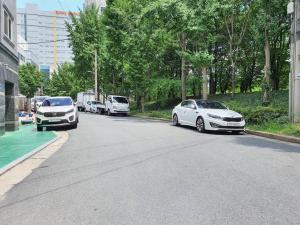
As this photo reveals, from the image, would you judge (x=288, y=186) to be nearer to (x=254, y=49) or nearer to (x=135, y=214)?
(x=135, y=214)

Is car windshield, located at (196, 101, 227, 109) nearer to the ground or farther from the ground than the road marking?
farther from the ground

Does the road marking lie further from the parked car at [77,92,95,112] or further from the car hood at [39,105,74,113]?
the parked car at [77,92,95,112]

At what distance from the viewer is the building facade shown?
16.3 meters

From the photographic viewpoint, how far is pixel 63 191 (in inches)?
243

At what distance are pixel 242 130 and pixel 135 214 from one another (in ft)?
40.7

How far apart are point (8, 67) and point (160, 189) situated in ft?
43.8

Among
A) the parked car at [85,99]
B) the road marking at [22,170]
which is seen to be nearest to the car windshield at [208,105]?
the road marking at [22,170]

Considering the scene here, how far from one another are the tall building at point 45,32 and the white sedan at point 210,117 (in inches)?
5126

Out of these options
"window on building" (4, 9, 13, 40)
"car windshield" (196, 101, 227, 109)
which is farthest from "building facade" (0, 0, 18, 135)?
"car windshield" (196, 101, 227, 109)

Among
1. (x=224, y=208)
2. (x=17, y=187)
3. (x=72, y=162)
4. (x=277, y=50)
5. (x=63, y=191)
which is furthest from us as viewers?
(x=277, y=50)

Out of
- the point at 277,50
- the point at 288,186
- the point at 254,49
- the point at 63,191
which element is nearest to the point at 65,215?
the point at 63,191

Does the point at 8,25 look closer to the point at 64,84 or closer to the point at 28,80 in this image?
the point at 28,80

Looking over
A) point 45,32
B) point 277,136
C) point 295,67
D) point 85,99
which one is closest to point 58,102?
point 277,136

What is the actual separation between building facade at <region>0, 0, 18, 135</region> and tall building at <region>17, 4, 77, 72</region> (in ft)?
417
